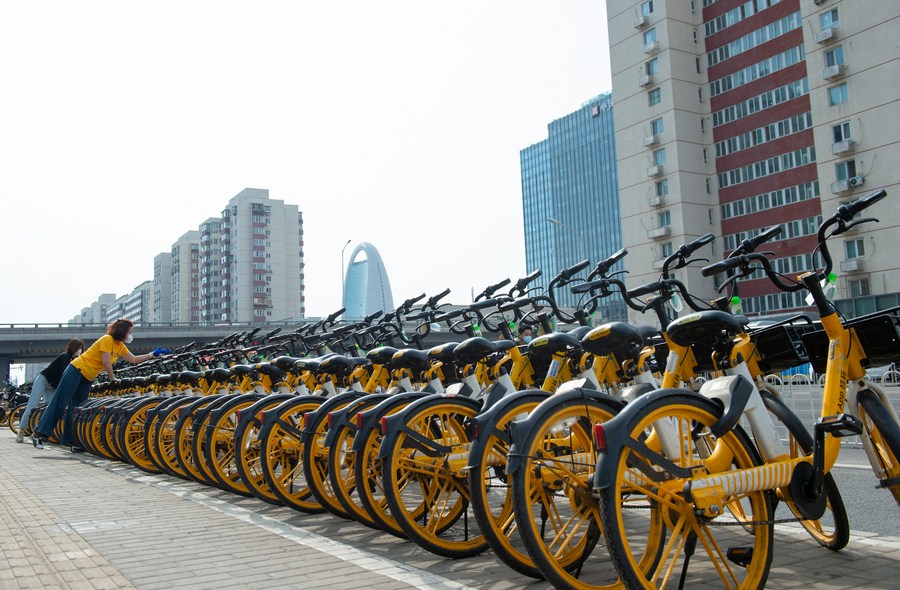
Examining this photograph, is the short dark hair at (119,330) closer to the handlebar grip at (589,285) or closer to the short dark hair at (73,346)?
the short dark hair at (73,346)

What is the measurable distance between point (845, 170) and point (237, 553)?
157 ft

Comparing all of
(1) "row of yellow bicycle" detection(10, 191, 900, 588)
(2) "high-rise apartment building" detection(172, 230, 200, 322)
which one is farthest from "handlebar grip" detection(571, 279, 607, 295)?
(2) "high-rise apartment building" detection(172, 230, 200, 322)

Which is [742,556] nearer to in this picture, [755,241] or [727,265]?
[727,265]

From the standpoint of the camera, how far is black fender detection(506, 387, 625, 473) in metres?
3.22

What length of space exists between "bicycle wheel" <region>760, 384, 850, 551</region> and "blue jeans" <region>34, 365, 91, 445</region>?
31.5 ft

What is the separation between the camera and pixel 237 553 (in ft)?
14.5

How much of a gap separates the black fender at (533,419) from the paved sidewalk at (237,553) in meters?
0.78

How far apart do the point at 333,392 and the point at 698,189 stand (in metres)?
53.1

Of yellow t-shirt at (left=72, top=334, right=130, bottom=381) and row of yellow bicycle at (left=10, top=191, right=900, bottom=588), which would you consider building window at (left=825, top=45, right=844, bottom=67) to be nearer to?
yellow t-shirt at (left=72, top=334, right=130, bottom=381)

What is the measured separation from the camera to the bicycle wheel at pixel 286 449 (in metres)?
5.51

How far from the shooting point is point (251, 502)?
630 cm

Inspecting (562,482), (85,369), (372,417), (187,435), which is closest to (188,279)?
(85,369)

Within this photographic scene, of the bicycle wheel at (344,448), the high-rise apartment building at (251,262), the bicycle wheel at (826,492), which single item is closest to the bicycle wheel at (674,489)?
the bicycle wheel at (826,492)

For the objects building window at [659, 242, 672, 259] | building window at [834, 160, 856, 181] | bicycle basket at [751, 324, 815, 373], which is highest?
building window at [834, 160, 856, 181]
